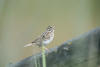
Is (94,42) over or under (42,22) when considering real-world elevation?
under

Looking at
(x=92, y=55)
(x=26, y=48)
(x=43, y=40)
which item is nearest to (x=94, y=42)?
(x=92, y=55)

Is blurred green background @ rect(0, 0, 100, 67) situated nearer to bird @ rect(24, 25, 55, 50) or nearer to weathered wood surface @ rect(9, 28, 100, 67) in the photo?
bird @ rect(24, 25, 55, 50)

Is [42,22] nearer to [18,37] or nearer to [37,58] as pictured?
[18,37]

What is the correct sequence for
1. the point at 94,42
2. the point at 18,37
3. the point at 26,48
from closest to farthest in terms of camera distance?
1. the point at 94,42
2. the point at 26,48
3. the point at 18,37

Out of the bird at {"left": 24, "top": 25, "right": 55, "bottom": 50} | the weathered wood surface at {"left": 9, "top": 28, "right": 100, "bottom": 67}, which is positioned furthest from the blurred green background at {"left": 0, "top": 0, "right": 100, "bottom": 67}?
the weathered wood surface at {"left": 9, "top": 28, "right": 100, "bottom": 67}

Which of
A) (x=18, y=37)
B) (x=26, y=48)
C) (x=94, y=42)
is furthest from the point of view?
(x=18, y=37)

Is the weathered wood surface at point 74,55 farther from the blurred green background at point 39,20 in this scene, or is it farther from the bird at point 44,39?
the blurred green background at point 39,20

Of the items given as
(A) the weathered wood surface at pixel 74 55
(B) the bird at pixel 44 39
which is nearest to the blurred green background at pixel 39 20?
(B) the bird at pixel 44 39
